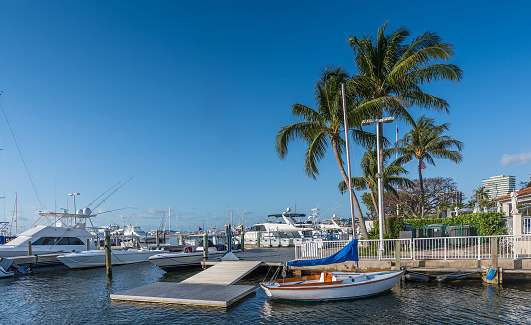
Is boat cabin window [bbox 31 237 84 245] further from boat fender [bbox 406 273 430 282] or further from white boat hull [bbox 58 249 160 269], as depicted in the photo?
boat fender [bbox 406 273 430 282]

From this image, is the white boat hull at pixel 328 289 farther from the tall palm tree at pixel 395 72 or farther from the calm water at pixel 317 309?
the tall palm tree at pixel 395 72

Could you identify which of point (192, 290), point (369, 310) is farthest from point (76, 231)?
point (369, 310)

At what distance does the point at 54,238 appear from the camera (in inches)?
→ 1259

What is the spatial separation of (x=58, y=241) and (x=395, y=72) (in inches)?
1278

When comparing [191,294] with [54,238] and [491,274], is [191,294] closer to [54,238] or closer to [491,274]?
[491,274]

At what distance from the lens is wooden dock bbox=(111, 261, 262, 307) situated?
47.3 feet

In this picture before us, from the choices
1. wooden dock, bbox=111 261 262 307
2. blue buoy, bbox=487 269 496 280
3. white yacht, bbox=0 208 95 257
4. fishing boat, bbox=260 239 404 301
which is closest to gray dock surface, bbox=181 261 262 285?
wooden dock, bbox=111 261 262 307

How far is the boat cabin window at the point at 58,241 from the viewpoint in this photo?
31062mm

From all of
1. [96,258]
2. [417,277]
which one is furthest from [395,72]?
[96,258]

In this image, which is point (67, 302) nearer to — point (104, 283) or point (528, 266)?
point (104, 283)

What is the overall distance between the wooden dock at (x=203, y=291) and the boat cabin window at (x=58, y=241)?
19.9 m

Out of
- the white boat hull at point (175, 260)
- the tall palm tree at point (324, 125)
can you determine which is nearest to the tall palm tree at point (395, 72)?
the tall palm tree at point (324, 125)

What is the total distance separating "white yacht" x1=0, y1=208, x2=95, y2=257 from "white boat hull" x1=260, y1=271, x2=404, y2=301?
2598 cm

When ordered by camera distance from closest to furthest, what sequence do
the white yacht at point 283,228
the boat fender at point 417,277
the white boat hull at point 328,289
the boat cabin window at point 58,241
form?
the white boat hull at point 328,289
the boat fender at point 417,277
the boat cabin window at point 58,241
the white yacht at point 283,228
